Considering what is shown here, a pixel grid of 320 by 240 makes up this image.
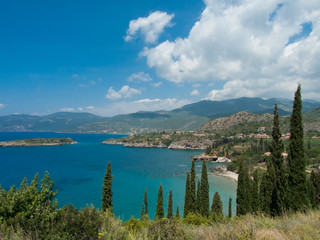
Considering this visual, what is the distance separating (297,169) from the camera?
12766 mm

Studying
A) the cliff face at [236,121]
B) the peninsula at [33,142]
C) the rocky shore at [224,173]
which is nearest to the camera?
the rocky shore at [224,173]

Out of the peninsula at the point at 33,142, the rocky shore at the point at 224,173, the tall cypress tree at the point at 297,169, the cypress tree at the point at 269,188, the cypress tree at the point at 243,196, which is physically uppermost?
the tall cypress tree at the point at 297,169

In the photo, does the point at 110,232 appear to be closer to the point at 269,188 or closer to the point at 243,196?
the point at 269,188

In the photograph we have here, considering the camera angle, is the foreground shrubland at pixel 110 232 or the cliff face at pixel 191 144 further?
the cliff face at pixel 191 144

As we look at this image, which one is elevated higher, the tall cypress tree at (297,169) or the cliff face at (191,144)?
the tall cypress tree at (297,169)

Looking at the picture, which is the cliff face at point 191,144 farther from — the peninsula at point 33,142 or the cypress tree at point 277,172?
the cypress tree at point 277,172

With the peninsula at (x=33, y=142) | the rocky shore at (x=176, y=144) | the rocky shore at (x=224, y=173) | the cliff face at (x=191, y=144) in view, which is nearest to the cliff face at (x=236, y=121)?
the cliff face at (x=191, y=144)

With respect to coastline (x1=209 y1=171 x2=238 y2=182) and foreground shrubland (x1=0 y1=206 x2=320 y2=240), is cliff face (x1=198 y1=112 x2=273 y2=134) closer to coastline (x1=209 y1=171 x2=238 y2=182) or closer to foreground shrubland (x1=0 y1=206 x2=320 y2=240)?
coastline (x1=209 y1=171 x2=238 y2=182)

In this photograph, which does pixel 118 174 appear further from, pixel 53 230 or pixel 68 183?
pixel 53 230

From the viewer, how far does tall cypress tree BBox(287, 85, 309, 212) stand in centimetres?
1236

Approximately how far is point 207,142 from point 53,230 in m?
133

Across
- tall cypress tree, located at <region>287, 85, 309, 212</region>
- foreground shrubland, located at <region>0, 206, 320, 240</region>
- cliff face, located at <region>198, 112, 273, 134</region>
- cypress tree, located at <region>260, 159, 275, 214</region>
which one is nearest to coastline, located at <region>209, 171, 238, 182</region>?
cypress tree, located at <region>260, 159, 275, 214</region>

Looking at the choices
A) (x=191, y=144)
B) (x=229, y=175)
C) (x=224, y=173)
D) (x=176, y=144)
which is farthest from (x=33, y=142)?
(x=229, y=175)

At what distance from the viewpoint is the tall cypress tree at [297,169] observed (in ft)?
40.5
